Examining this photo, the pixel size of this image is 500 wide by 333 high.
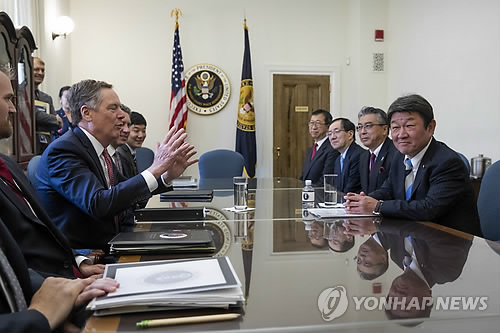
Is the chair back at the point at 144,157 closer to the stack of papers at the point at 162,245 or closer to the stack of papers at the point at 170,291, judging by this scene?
the stack of papers at the point at 162,245

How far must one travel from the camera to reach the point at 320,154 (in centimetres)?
434

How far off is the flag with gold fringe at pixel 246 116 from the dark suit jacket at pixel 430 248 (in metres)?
4.61

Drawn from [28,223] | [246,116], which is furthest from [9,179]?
[246,116]

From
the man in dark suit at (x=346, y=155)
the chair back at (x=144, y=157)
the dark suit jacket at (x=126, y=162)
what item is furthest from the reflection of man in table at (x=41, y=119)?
the man in dark suit at (x=346, y=155)

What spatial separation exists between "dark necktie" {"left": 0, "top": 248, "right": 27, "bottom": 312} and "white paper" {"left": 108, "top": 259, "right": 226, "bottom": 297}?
0.75ft

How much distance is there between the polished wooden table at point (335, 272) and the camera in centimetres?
84

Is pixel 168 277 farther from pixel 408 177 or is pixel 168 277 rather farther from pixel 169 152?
pixel 408 177

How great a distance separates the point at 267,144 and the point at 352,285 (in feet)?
18.7

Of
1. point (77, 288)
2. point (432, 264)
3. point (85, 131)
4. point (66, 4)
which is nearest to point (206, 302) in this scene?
point (77, 288)

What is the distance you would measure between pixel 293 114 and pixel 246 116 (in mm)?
818

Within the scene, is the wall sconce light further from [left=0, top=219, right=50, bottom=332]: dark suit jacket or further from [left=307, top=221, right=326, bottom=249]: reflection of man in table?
[left=0, top=219, right=50, bottom=332]: dark suit jacket

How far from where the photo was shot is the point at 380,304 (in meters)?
0.92

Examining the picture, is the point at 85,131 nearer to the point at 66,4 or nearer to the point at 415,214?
the point at 415,214
